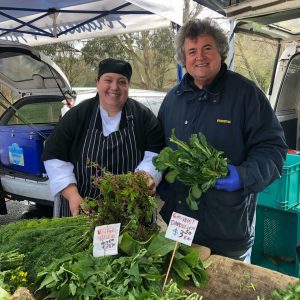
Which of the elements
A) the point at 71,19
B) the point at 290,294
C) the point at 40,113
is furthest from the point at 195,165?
the point at 71,19

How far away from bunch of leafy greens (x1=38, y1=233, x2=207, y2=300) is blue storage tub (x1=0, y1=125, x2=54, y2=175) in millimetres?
3179

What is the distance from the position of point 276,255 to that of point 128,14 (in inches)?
172

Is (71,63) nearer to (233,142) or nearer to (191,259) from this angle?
(233,142)

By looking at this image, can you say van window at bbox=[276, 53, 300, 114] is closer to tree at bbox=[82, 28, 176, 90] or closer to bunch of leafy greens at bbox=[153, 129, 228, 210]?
bunch of leafy greens at bbox=[153, 129, 228, 210]

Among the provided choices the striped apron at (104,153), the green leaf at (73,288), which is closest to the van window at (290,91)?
the striped apron at (104,153)

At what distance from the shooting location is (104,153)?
262 cm

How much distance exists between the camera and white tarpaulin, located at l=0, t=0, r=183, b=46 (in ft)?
19.6

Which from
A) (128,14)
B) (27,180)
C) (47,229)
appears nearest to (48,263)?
(47,229)

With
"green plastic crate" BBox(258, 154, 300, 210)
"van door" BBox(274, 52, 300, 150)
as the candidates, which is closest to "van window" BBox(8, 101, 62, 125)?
"van door" BBox(274, 52, 300, 150)

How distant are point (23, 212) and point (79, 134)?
4.09 m

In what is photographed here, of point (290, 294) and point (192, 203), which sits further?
point (192, 203)

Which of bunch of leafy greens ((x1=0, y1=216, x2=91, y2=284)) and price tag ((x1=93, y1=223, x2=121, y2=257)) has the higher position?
price tag ((x1=93, y1=223, x2=121, y2=257))

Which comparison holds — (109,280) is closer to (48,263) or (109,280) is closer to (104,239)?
(104,239)

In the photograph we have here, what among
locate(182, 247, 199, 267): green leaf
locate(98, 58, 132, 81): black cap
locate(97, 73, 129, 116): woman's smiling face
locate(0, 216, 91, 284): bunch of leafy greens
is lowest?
locate(0, 216, 91, 284): bunch of leafy greens
